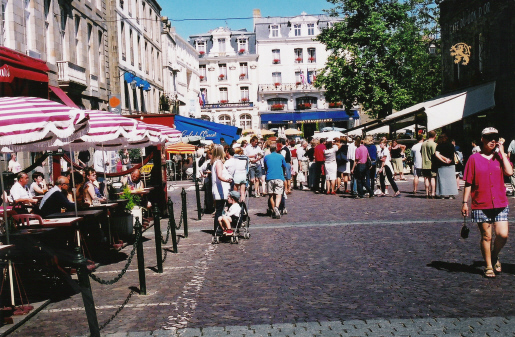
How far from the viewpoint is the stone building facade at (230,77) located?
7269 centimetres

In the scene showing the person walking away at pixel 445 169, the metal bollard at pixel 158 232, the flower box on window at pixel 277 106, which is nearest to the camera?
the metal bollard at pixel 158 232

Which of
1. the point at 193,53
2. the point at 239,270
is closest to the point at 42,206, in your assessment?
the point at 239,270

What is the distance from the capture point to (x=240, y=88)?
73.4m

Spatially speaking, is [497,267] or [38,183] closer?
[497,267]

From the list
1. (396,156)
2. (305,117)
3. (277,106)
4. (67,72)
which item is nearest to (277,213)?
(396,156)

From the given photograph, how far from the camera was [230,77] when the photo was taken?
240ft

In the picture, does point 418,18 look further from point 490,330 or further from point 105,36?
point 490,330

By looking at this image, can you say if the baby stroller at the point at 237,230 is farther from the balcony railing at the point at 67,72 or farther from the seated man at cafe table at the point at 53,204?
the balcony railing at the point at 67,72

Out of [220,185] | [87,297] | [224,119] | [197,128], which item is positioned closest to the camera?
[87,297]

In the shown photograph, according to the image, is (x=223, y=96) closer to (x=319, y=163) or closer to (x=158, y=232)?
(x=319, y=163)

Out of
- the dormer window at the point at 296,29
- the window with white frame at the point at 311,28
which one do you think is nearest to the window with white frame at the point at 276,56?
the dormer window at the point at 296,29

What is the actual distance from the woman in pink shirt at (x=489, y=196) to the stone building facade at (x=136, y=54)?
2576 centimetres

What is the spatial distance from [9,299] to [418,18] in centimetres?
3997

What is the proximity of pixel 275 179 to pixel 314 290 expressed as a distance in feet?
23.3
